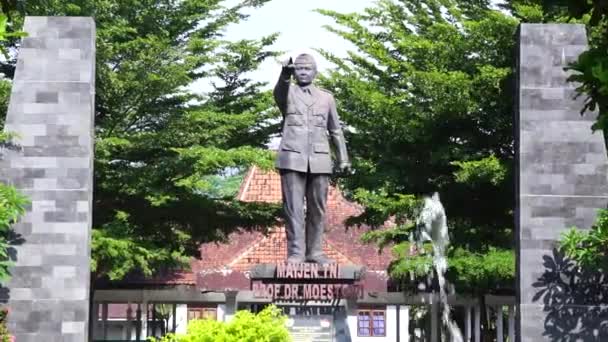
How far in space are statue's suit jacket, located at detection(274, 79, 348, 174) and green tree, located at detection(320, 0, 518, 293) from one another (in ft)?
25.6

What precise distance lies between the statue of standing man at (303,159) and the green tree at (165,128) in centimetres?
765

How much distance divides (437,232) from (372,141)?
2.25m

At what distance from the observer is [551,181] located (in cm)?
1652

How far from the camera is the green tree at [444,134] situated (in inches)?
912

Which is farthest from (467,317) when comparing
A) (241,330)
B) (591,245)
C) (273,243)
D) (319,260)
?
(241,330)

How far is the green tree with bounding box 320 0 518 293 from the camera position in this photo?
23156mm

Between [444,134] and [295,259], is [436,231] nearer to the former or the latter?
[444,134]

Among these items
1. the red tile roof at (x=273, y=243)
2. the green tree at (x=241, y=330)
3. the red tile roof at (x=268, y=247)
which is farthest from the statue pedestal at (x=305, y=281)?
the red tile roof at (x=273, y=243)

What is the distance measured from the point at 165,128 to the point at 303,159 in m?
9.34

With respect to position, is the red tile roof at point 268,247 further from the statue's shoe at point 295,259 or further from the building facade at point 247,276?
the statue's shoe at point 295,259

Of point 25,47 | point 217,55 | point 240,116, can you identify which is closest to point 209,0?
point 217,55

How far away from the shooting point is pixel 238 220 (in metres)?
25.0

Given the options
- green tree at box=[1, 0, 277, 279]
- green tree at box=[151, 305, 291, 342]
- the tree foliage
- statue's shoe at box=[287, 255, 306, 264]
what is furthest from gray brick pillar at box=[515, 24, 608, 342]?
green tree at box=[1, 0, 277, 279]

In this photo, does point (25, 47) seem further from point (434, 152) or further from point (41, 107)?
point (434, 152)
